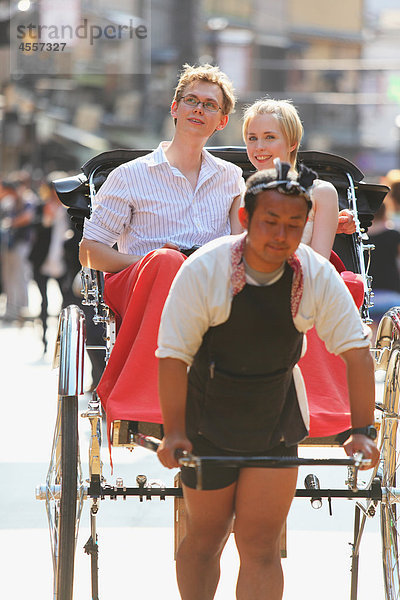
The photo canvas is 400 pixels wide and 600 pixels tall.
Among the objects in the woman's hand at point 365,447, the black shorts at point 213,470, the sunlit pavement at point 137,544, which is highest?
the woman's hand at point 365,447

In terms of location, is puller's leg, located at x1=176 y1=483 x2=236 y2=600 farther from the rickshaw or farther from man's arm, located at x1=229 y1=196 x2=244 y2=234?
man's arm, located at x1=229 y1=196 x2=244 y2=234

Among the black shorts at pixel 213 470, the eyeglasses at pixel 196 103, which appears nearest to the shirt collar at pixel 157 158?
the eyeglasses at pixel 196 103

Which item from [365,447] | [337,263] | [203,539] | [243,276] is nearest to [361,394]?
[365,447]

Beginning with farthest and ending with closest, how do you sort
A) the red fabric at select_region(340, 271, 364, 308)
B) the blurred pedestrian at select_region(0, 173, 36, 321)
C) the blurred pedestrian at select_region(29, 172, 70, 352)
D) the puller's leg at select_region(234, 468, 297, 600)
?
1. the blurred pedestrian at select_region(0, 173, 36, 321)
2. the blurred pedestrian at select_region(29, 172, 70, 352)
3. the red fabric at select_region(340, 271, 364, 308)
4. the puller's leg at select_region(234, 468, 297, 600)

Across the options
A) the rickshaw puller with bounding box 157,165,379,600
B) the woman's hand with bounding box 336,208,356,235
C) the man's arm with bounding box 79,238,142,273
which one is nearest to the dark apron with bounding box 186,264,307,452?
the rickshaw puller with bounding box 157,165,379,600

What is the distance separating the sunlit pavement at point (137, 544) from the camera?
3.71 metres

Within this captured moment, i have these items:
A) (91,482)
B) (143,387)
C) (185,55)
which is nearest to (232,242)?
(143,387)

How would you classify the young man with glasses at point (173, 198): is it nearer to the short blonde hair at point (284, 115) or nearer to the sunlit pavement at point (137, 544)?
the short blonde hair at point (284, 115)

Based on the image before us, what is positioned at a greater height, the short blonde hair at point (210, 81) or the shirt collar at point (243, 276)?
the short blonde hair at point (210, 81)

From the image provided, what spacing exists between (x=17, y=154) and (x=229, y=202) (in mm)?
16801

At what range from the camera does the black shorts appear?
252 cm

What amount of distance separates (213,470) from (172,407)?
0.27 m

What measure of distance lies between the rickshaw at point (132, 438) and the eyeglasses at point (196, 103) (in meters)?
0.54

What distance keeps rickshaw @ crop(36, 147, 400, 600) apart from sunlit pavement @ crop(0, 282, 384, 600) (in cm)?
38
